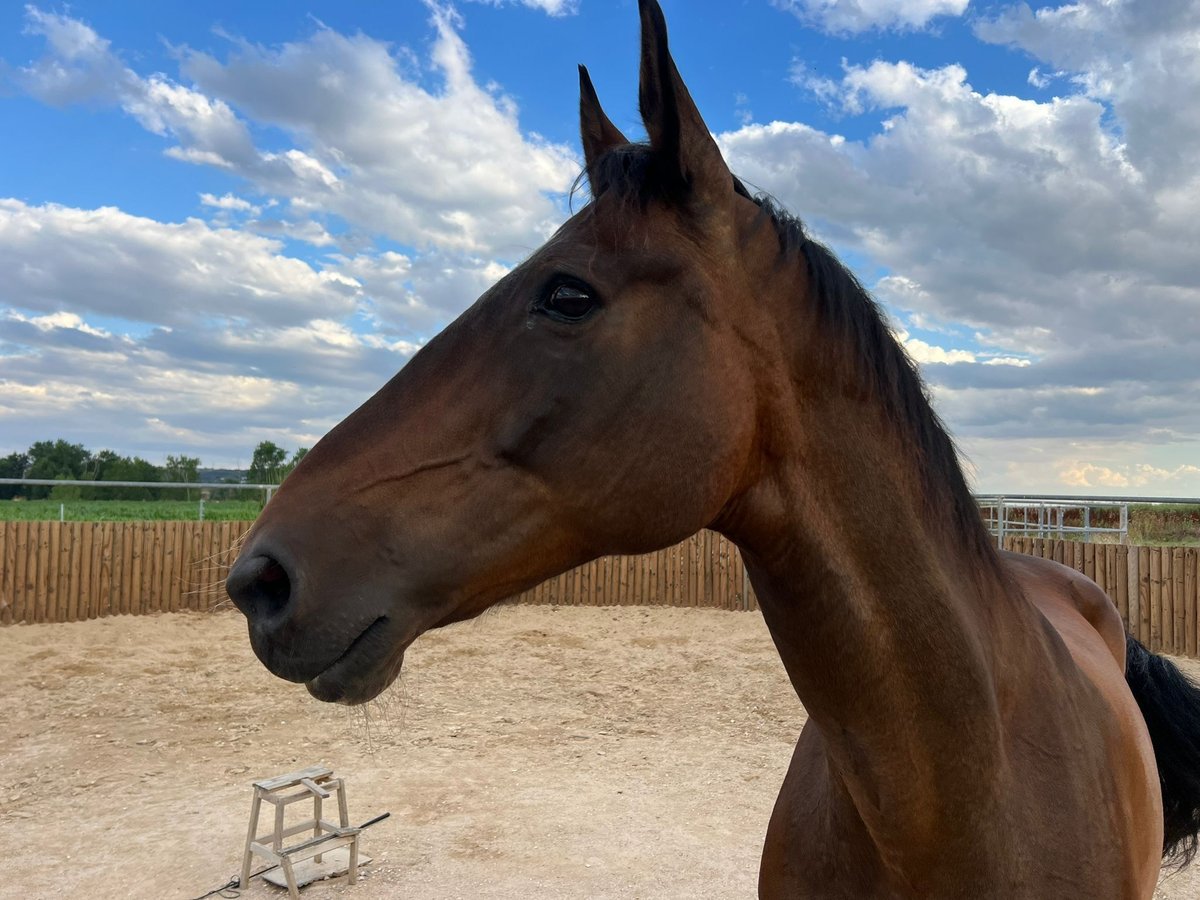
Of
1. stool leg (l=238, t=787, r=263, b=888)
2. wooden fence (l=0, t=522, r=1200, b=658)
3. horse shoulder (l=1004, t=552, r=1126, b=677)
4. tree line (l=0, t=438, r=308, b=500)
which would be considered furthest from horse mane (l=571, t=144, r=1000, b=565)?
tree line (l=0, t=438, r=308, b=500)

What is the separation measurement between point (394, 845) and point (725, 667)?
593 centimetres

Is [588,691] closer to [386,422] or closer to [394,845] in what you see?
[394,845]

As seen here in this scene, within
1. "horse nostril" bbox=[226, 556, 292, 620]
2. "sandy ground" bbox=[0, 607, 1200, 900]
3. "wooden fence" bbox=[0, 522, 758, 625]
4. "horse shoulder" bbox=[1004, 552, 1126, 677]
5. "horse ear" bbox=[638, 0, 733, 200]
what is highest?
"horse ear" bbox=[638, 0, 733, 200]

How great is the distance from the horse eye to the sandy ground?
3.21 ft

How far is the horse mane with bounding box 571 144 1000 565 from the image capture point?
5.56 feet

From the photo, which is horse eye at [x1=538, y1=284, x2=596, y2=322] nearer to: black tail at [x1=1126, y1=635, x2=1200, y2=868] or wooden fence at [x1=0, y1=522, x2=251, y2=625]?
black tail at [x1=1126, y1=635, x2=1200, y2=868]

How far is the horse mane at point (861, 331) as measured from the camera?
1.69 m

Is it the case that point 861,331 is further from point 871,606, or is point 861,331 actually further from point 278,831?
point 278,831

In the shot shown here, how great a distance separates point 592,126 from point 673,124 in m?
0.58

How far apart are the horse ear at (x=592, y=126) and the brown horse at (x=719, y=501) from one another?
35 centimetres

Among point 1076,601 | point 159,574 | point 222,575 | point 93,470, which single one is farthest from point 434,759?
point 93,470

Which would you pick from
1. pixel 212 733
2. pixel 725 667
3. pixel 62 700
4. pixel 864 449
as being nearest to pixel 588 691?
pixel 725 667

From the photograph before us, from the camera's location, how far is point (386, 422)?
155cm

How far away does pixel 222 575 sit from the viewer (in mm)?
10922
